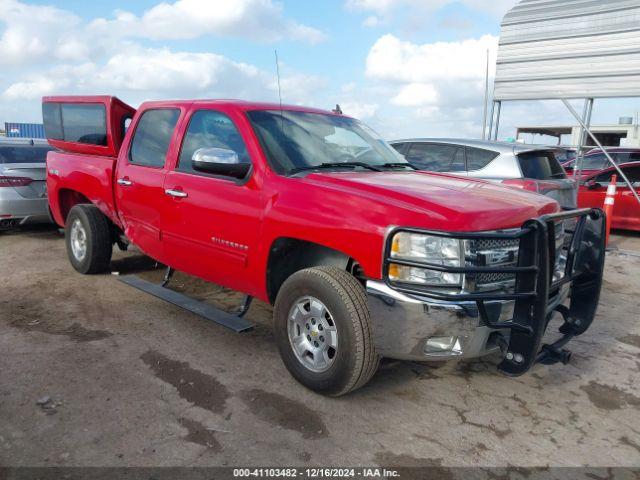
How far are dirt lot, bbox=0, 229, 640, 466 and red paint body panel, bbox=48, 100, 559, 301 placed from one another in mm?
628

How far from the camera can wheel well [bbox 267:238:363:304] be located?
3.46 metres

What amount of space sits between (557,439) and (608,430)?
36cm

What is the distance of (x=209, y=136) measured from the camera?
4.14m

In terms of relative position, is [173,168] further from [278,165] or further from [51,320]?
[51,320]

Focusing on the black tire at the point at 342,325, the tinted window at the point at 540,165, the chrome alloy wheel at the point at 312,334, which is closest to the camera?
the black tire at the point at 342,325

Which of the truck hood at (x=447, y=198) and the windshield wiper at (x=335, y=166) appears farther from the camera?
Result: the windshield wiper at (x=335, y=166)

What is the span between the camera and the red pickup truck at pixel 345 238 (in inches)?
111

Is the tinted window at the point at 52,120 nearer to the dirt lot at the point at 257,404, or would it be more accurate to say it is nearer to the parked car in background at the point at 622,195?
the dirt lot at the point at 257,404

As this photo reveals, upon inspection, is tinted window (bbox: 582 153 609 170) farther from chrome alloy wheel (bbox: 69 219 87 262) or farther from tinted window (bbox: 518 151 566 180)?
chrome alloy wheel (bbox: 69 219 87 262)

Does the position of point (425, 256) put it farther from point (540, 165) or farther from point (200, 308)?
point (540, 165)

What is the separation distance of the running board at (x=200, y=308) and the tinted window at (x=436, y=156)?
387cm

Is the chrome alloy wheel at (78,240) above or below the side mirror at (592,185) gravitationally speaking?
below

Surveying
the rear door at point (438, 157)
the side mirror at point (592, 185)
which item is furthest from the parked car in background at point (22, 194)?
the side mirror at point (592, 185)

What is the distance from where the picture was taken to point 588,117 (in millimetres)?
9828
